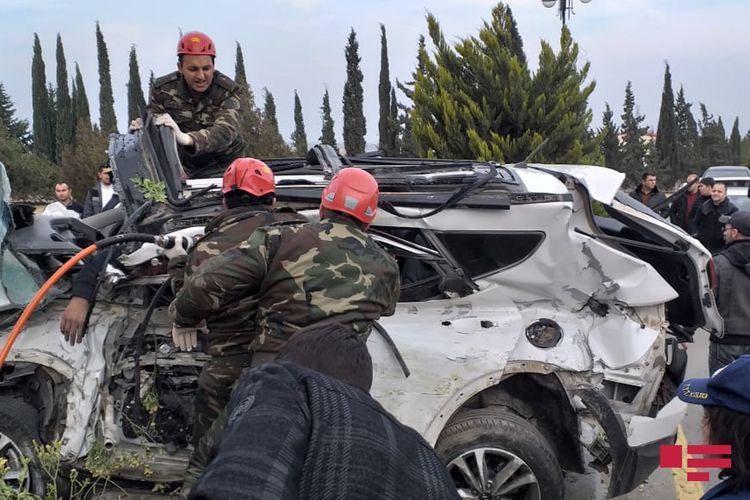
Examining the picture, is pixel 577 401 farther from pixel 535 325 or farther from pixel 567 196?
pixel 567 196

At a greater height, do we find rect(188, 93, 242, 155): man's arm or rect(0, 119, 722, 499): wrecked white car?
rect(188, 93, 242, 155): man's arm

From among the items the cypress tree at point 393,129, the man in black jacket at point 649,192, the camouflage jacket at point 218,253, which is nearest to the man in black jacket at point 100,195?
the camouflage jacket at point 218,253

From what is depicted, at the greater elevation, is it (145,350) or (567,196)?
(567,196)

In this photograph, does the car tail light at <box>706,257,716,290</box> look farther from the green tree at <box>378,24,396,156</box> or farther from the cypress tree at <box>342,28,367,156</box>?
the cypress tree at <box>342,28,367,156</box>

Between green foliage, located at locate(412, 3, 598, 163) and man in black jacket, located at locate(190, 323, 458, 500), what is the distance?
907 centimetres

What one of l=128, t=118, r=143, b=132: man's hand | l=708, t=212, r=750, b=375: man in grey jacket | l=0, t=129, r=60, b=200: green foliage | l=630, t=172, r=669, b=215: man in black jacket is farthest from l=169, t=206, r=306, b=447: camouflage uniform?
l=0, t=129, r=60, b=200: green foliage

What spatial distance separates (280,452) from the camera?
1140mm

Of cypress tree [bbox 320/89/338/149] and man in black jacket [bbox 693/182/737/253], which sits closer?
man in black jacket [bbox 693/182/737/253]

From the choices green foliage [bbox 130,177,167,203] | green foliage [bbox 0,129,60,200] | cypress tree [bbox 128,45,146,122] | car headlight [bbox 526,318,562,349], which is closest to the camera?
car headlight [bbox 526,318,562,349]

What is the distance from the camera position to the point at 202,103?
5008mm

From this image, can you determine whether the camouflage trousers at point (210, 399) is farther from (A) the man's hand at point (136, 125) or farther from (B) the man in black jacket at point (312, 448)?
(B) the man in black jacket at point (312, 448)

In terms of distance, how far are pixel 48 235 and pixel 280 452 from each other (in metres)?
3.18

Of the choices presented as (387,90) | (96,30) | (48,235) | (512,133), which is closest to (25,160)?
(96,30)

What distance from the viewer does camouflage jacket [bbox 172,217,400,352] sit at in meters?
2.83
